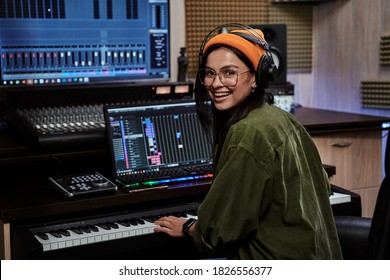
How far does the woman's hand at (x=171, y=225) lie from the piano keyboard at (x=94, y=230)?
0.15 feet

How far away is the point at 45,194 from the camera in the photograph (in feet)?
7.37

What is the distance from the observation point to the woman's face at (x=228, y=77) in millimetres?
1788

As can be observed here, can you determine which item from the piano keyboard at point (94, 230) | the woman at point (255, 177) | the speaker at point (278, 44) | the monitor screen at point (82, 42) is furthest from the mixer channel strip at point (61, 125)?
the speaker at point (278, 44)

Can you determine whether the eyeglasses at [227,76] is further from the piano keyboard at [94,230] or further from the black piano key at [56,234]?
the black piano key at [56,234]

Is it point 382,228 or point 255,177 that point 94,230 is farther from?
point 382,228

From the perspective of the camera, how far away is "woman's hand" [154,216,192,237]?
1.98 m

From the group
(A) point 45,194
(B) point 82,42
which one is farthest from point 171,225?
(B) point 82,42

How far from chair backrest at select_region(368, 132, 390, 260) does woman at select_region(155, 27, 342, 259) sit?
262 millimetres

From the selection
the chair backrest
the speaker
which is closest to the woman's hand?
the chair backrest

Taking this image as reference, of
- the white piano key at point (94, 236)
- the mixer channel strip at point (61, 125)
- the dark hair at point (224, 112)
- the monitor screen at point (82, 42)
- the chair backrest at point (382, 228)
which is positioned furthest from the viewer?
the monitor screen at point (82, 42)

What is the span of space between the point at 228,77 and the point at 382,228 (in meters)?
0.62

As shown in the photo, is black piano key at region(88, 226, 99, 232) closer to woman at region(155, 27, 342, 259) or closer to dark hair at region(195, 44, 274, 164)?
woman at region(155, 27, 342, 259)

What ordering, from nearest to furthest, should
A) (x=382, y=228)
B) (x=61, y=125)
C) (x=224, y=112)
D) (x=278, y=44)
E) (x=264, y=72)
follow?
(x=382, y=228) → (x=264, y=72) → (x=224, y=112) → (x=61, y=125) → (x=278, y=44)

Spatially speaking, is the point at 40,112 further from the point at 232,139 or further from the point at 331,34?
the point at 331,34
